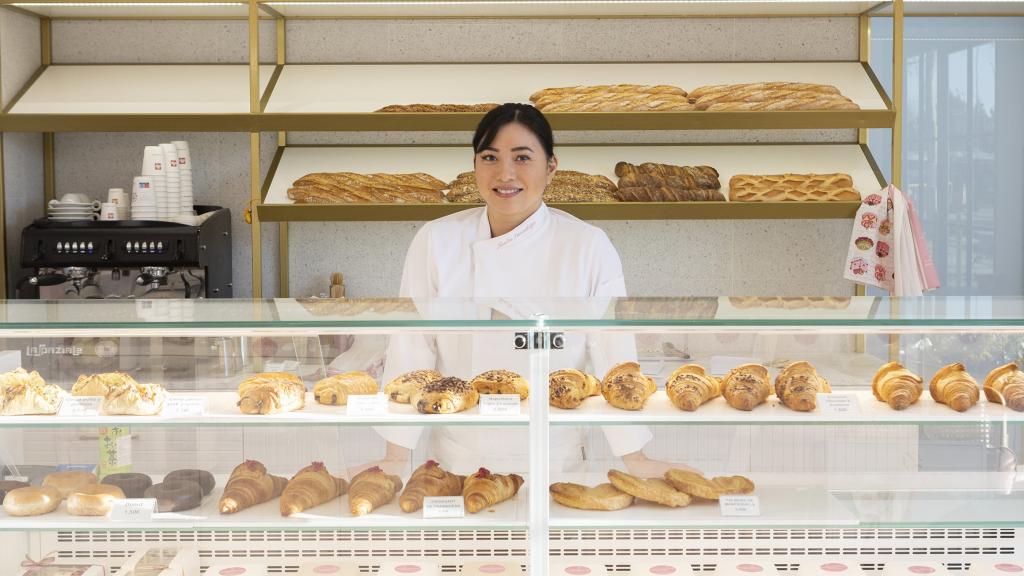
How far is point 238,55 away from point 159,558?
289 centimetres

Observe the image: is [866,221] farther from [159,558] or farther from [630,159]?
[159,558]

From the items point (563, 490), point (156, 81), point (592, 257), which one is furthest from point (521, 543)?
point (156, 81)

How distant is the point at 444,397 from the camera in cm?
169

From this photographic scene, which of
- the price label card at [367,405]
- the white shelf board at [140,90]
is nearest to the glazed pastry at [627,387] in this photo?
the price label card at [367,405]

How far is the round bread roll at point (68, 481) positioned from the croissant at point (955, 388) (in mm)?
1440

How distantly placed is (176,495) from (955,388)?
1328mm

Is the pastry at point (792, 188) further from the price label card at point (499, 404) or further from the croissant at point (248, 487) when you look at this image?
the croissant at point (248, 487)

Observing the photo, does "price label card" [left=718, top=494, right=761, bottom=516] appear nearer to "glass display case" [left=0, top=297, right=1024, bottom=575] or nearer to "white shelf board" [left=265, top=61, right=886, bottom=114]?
"glass display case" [left=0, top=297, right=1024, bottom=575]

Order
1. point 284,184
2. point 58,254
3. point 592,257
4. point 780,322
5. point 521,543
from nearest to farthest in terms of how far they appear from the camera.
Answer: point 780,322 → point 521,543 → point 592,257 → point 58,254 → point 284,184

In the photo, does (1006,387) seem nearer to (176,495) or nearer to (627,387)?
(627,387)

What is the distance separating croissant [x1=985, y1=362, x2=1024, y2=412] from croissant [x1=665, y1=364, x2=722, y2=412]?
460mm

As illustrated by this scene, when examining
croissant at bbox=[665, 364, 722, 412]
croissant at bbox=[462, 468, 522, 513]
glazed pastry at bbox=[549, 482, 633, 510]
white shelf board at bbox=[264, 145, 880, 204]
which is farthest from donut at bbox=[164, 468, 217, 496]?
white shelf board at bbox=[264, 145, 880, 204]

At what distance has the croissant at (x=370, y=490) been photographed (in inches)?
66.9

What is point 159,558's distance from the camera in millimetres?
1807
